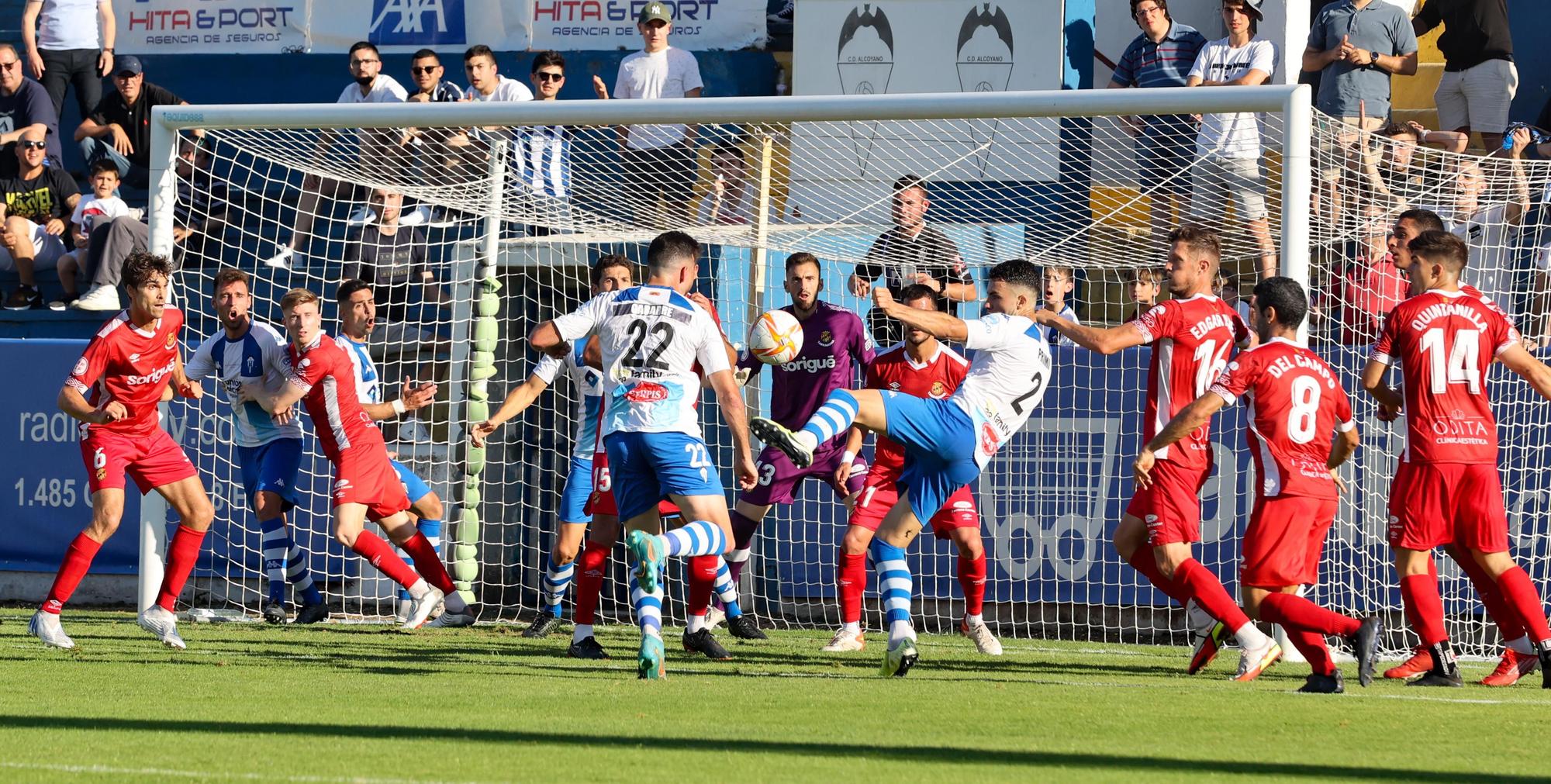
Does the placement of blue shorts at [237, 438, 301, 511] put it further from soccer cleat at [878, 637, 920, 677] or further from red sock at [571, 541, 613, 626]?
soccer cleat at [878, 637, 920, 677]

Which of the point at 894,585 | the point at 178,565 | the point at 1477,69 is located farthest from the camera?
the point at 1477,69

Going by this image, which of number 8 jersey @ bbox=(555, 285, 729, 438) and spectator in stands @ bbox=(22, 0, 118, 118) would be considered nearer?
number 8 jersey @ bbox=(555, 285, 729, 438)

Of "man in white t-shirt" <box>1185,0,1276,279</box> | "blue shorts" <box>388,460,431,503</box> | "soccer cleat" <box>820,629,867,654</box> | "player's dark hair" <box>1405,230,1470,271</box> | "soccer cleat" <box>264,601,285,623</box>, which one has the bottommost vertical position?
"soccer cleat" <box>264,601,285,623</box>

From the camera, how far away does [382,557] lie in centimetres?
1009

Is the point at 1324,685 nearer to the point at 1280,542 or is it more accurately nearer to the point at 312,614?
the point at 1280,542

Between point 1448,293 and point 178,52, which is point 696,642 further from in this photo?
point 178,52

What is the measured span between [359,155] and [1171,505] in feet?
20.7

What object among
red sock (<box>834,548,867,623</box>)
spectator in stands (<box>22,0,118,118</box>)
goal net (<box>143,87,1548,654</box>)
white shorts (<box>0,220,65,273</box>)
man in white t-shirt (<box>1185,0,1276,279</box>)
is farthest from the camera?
spectator in stands (<box>22,0,118,118</box>)

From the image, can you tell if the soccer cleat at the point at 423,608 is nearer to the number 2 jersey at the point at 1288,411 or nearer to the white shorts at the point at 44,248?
Result: the number 2 jersey at the point at 1288,411

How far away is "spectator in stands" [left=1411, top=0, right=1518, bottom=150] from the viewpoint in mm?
13359

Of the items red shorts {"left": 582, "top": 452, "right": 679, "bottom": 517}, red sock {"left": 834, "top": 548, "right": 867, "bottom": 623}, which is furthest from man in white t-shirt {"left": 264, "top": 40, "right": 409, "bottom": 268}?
red sock {"left": 834, "top": 548, "right": 867, "bottom": 623}

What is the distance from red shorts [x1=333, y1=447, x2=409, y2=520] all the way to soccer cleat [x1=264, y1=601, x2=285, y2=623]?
3.96 ft

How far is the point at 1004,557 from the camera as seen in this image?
36.6ft

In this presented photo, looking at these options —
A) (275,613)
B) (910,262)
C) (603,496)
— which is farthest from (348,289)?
(910,262)
